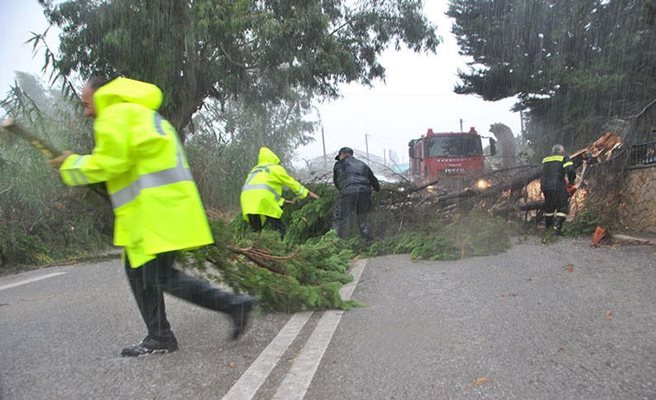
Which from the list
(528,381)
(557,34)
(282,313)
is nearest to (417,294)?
(282,313)

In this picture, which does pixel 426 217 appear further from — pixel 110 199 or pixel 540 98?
pixel 540 98

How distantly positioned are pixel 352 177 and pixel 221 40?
6.47 metres

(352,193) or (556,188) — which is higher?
(352,193)

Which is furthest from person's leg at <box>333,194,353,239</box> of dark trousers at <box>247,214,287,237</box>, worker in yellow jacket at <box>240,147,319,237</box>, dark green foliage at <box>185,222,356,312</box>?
dark green foliage at <box>185,222,356,312</box>

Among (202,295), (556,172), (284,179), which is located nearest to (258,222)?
(284,179)

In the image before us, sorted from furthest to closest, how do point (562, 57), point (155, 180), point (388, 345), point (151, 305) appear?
point (562, 57) < point (388, 345) < point (151, 305) < point (155, 180)

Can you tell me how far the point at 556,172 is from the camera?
9.06m

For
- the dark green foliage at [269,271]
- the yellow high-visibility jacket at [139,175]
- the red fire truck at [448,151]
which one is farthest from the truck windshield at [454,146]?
the yellow high-visibility jacket at [139,175]

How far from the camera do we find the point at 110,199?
350 centimetres

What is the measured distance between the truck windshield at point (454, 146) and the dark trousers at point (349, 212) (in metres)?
9.52

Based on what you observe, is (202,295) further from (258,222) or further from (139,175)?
(258,222)

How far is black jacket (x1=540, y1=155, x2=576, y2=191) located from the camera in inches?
356

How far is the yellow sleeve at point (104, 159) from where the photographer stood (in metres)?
3.13

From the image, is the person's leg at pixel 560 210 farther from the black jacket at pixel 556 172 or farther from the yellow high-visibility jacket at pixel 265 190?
the yellow high-visibility jacket at pixel 265 190
